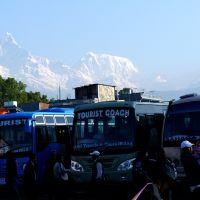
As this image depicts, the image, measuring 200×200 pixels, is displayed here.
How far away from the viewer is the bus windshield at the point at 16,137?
18500mm

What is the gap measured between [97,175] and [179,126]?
9.00ft

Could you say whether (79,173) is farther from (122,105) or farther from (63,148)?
(63,148)

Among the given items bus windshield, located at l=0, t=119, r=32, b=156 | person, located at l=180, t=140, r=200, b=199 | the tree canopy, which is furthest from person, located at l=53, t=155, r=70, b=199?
the tree canopy

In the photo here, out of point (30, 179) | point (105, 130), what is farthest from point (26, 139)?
point (105, 130)

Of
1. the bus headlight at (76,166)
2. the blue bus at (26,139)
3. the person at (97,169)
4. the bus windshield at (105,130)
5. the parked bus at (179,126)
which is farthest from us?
the blue bus at (26,139)

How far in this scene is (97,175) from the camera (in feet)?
51.2

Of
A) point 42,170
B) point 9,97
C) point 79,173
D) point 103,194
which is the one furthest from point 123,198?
point 9,97

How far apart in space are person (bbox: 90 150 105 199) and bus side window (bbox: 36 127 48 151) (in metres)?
3.58

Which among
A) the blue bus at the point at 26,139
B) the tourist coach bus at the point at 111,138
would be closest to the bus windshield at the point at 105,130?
the tourist coach bus at the point at 111,138

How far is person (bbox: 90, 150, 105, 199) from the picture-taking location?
1549 centimetres

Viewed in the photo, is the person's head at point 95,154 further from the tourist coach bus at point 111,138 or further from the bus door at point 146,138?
the bus door at point 146,138

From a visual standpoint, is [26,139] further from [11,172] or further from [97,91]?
[97,91]

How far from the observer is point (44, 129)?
63.6ft

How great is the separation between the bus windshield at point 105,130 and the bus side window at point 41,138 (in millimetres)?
2574
